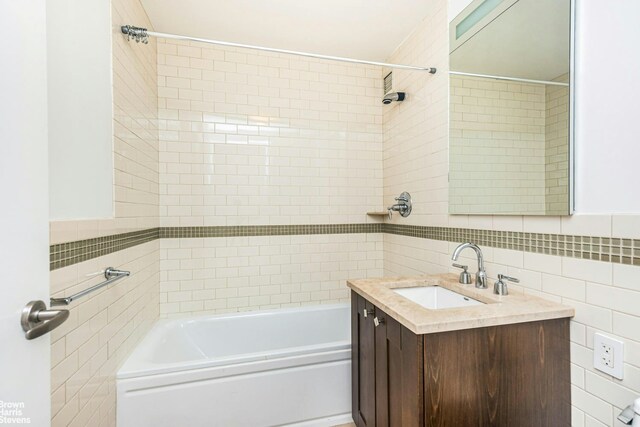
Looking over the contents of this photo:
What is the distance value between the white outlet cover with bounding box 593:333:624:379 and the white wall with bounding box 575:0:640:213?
0.45 metres

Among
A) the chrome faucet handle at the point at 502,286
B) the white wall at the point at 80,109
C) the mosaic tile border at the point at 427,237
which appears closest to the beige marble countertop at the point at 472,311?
the chrome faucet handle at the point at 502,286

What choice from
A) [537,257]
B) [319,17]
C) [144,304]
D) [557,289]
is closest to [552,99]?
[537,257]

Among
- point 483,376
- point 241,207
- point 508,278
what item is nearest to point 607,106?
point 508,278

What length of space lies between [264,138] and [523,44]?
1.84 m

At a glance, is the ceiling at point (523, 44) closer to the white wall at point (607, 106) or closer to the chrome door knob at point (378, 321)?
the white wall at point (607, 106)

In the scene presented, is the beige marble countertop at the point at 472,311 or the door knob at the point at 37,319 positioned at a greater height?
the door knob at the point at 37,319

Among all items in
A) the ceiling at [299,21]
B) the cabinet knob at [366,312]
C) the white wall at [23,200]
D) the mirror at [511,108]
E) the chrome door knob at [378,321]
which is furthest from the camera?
the ceiling at [299,21]

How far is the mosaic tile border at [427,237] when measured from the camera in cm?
101

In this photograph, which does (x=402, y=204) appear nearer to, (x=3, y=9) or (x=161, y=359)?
(x=161, y=359)

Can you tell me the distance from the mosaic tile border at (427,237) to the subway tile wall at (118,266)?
0.04 metres

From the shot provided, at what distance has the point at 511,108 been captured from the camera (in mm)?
1475

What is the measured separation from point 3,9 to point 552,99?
68.1 inches

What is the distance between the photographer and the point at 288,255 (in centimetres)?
260

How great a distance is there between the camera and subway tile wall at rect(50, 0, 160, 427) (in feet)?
3.66
